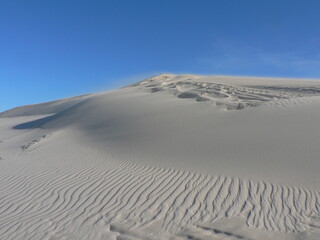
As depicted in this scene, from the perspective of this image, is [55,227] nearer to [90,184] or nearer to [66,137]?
[90,184]

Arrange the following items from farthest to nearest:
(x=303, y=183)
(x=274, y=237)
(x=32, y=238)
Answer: (x=303, y=183) → (x=32, y=238) → (x=274, y=237)

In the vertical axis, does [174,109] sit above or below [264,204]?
above

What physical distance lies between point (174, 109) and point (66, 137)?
16.9ft

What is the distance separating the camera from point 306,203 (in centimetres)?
507

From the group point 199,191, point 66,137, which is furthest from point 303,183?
point 66,137

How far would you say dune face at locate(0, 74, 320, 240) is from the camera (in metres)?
4.61

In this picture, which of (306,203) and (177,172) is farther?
(177,172)

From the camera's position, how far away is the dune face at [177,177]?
15.1 ft

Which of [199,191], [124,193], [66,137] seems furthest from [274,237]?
[66,137]

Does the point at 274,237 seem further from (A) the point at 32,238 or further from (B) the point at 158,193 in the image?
(A) the point at 32,238

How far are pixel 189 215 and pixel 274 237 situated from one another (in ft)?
4.59

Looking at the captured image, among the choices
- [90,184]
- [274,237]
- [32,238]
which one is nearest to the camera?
[274,237]

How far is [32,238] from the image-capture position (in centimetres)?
447

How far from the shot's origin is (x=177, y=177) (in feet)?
22.2
